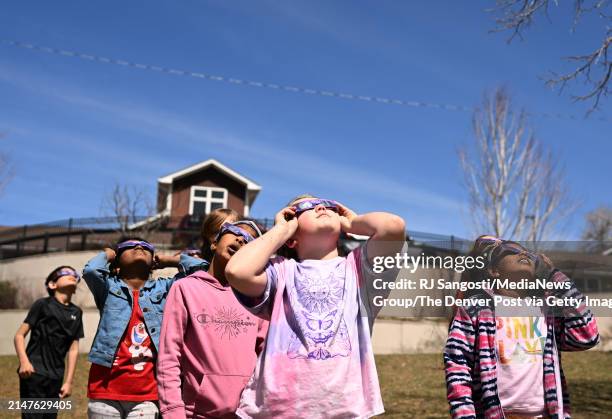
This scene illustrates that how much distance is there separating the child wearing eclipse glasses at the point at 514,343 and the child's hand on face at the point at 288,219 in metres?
1.12

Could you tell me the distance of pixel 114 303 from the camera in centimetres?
375

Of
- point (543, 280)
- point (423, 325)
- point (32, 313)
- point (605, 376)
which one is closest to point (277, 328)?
point (543, 280)

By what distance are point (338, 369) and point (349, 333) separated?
172 mm

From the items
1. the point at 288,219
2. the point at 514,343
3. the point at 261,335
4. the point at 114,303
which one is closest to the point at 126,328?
the point at 114,303

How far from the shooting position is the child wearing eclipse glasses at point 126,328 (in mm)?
3457

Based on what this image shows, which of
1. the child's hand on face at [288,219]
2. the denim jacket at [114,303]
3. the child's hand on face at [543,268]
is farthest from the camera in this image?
the denim jacket at [114,303]

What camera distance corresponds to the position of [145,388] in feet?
11.5

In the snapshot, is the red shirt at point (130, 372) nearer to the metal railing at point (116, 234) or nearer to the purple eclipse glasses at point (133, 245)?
the purple eclipse glasses at point (133, 245)

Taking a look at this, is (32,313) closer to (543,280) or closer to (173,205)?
(543,280)

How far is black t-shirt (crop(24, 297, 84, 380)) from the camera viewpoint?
5418mm

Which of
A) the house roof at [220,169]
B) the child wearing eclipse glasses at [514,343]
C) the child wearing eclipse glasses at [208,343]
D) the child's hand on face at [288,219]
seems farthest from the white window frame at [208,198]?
the child's hand on face at [288,219]

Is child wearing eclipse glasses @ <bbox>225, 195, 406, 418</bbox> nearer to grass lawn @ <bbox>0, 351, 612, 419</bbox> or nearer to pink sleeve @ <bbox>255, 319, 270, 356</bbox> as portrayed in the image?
pink sleeve @ <bbox>255, 319, 270, 356</bbox>

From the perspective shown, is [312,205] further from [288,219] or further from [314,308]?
[314,308]

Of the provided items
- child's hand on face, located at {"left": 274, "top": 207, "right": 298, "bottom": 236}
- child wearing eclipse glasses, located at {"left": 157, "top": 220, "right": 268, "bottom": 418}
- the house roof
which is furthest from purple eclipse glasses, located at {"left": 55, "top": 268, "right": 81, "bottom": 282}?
the house roof
